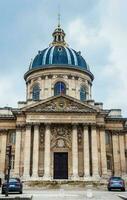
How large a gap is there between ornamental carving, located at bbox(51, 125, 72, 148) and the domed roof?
13141mm

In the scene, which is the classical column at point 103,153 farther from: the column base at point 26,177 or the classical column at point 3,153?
the classical column at point 3,153

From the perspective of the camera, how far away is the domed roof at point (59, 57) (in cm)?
5675

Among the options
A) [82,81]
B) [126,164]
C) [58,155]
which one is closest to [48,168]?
[58,155]

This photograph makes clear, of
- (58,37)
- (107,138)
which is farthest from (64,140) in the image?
(58,37)

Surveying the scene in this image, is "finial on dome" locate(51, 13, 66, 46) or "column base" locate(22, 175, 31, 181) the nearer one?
"column base" locate(22, 175, 31, 181)

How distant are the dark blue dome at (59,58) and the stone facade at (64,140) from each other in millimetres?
10269

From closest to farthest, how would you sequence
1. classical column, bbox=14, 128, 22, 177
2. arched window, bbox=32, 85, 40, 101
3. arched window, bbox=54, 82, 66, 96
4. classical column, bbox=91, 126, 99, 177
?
classical column, bbox=91, 126, 99, 177 < classical column, bbox=14, 128, 22, 177 < arched window, bbox=54, 82, 66, 96 < arched window, bbox=32, 85, 40, 101

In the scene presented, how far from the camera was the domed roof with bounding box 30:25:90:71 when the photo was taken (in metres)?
56.8

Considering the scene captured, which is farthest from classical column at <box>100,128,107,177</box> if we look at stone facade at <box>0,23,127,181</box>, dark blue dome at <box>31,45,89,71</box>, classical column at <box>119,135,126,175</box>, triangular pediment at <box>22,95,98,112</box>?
dark blue dome at <box>31,45,89,71</box>

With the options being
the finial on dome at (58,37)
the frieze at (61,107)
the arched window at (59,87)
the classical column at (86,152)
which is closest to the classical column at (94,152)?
the classical column at (86,152)

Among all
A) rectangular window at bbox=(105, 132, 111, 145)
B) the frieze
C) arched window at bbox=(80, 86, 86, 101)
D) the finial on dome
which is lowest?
rectangular window at bbox=(105, 132, 111, 145)

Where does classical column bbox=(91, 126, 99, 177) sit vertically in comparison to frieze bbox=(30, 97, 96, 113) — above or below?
below

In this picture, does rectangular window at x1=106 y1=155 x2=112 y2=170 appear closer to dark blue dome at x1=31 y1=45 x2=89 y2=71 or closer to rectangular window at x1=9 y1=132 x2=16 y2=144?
rectangular window at x1=9 y1=132 x2=16 y2=144

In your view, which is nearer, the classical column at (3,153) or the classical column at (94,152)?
the classical column at (94,152)
